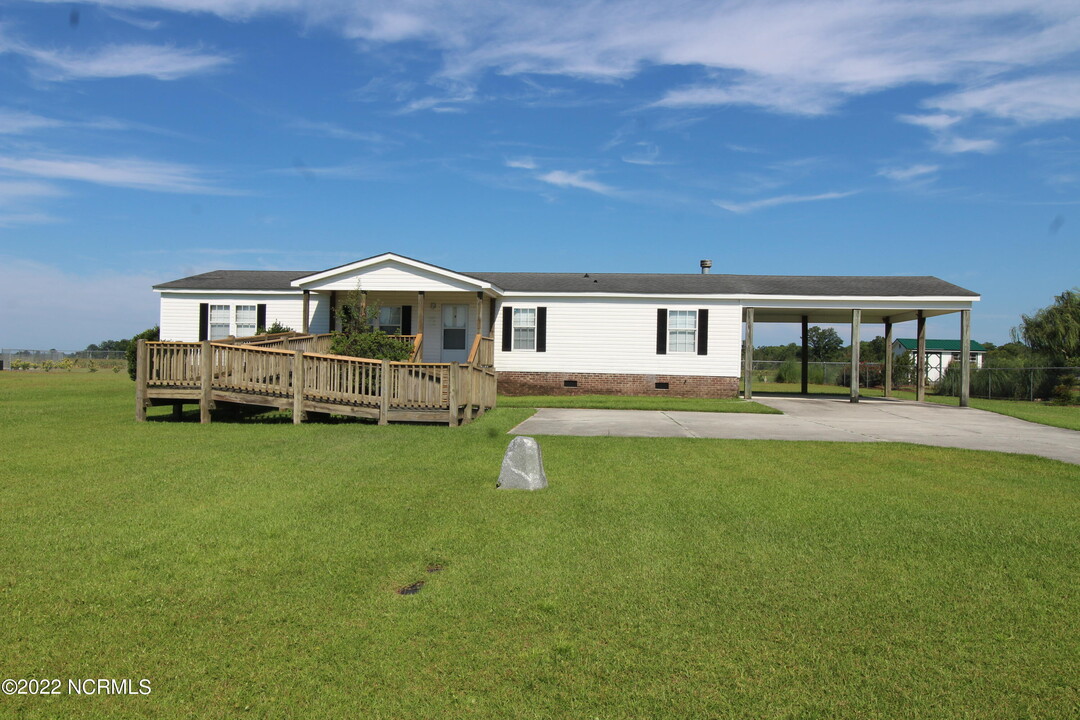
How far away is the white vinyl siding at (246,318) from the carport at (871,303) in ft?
50.3

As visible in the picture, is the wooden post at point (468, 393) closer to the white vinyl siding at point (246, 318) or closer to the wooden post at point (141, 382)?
the wooden post at point (141, 382)

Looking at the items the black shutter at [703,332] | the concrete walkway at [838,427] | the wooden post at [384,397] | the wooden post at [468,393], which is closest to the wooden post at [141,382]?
the wooden post at [384,397]

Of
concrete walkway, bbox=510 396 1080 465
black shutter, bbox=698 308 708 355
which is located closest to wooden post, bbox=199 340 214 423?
concrete walkway, bbox=510 396 1080 465

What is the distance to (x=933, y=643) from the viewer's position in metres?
3.98

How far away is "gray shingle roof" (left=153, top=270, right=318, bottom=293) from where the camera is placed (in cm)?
2403

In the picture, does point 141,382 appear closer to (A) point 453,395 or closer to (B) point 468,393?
(A) point 453,395

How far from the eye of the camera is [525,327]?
23953mm

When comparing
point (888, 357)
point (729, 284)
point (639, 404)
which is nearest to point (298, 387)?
point (639, 404)

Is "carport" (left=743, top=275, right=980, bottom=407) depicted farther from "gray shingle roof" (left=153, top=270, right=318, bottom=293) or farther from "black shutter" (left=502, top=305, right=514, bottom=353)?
"gray shingle roof" (left=153, top=270, right=318, bottom=293)

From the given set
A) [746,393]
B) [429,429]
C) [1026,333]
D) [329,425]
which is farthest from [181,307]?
[1026,333]

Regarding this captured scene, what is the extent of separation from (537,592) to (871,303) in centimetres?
2058

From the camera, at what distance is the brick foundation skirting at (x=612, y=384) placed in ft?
76.7

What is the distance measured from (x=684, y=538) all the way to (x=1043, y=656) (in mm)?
2539

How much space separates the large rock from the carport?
15.6 meters
